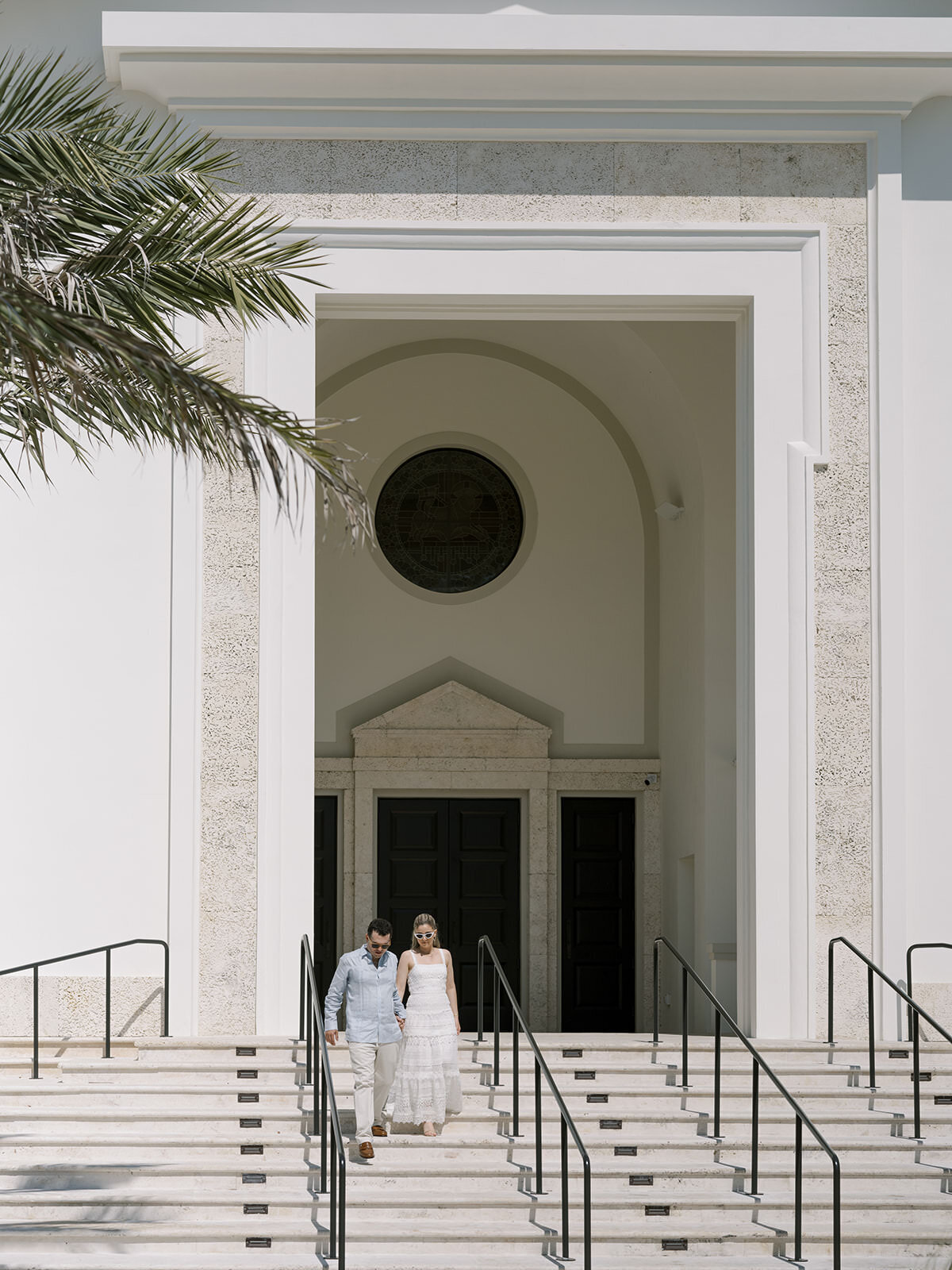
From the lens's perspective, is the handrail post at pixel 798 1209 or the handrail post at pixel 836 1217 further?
the handrail post at pixel 798 1209

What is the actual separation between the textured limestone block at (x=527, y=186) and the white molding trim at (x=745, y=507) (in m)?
0.18

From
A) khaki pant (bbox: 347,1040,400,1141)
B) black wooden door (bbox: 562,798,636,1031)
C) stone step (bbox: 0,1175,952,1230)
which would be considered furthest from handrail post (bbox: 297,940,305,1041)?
black wooden door (bbox: 562,798,636,1031)

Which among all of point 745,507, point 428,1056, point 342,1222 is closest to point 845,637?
point 745,507

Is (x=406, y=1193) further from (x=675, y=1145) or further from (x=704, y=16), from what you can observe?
(x=704, y=16)

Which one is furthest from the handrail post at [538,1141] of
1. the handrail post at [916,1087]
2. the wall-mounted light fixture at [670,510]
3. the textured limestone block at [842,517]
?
the wall-mounted light fixture at [670,510]

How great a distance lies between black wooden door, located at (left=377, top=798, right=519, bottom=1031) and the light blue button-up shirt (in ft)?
24.8

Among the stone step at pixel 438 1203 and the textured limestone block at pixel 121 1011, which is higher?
the textured limestone block at pixel 121 1011

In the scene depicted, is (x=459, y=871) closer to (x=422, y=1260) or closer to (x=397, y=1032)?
(x=397, y=1032)

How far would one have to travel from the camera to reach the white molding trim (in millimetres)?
12398

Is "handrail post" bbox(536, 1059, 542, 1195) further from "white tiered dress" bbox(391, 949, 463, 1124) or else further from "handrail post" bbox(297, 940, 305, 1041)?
"handrail post" bbox(297, 940, 305, 1041)

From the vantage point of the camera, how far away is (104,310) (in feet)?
26.8

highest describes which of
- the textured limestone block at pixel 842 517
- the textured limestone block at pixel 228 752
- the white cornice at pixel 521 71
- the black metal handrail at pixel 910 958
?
the white cornice at pixel 521 71

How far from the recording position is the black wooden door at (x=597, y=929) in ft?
58.7

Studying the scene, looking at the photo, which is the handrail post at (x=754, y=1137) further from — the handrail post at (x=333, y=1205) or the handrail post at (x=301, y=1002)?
the handrail post at (x=301, y=1002)
